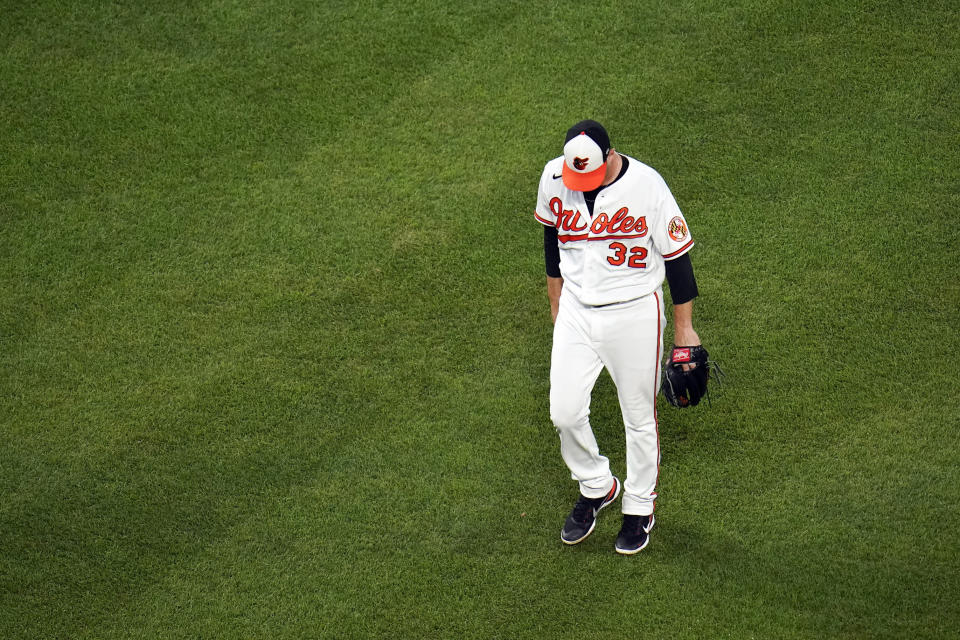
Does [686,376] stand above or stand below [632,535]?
above

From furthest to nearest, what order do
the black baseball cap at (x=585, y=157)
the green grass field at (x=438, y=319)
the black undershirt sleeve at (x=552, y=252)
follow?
the green grass field at (x=438, y=319) < the black undershirt sleeve at (x=552, y=252) < the black baseball cap at (x=585, y=157)

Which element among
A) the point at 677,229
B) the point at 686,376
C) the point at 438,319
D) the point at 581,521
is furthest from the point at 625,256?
the point at 438,319

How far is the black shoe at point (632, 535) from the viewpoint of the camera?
460 centimetres

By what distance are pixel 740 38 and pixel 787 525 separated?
12.7 feet

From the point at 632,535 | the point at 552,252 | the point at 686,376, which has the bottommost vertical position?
the point at 632,535

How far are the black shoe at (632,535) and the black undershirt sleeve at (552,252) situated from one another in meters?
1.21

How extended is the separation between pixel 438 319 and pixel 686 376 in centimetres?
182

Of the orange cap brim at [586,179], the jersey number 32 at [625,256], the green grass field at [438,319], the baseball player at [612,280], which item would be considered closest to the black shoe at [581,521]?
the green grass field at [438,319]

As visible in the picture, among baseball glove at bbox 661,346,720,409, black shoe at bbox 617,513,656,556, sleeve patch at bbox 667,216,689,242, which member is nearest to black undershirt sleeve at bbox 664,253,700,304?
sleeve patch at bbox 667,216,689,242

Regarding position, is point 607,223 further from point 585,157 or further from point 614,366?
point 614,366

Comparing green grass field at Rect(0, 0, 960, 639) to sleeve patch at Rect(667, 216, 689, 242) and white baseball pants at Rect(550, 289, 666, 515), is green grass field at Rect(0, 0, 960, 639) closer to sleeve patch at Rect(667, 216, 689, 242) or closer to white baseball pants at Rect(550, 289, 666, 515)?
white baseball pants at Rect(550, 289, 666, 515)

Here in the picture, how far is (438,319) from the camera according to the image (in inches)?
226

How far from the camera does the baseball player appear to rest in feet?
13.4

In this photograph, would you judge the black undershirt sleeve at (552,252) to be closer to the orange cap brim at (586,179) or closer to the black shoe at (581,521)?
the orange cap brim at (586,179)
